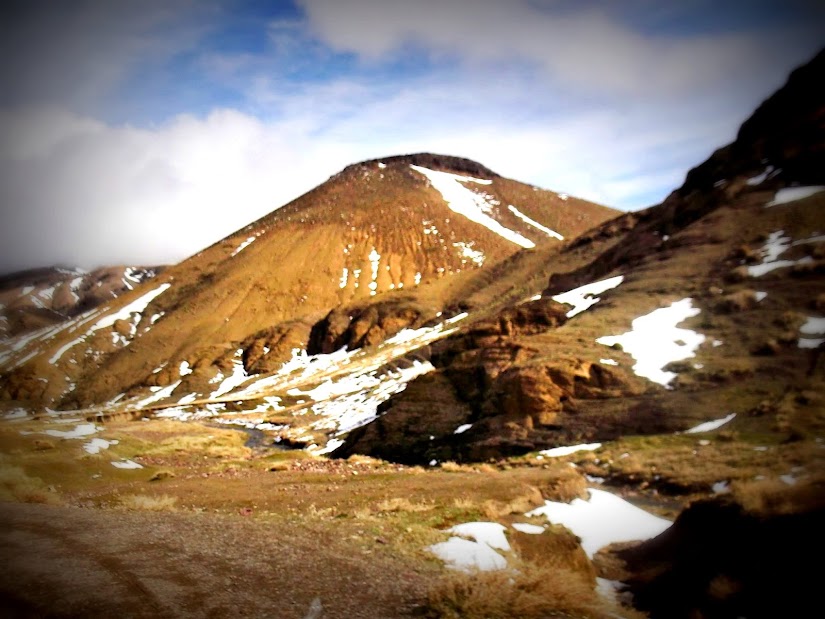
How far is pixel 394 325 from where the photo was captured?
109375mm

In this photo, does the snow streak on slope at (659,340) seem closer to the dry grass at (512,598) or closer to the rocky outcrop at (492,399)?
the rocky outcrop at (492,399)

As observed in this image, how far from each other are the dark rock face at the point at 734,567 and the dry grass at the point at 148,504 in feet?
39.6

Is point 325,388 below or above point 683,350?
below

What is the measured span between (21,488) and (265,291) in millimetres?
131968

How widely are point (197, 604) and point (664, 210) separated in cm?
6462

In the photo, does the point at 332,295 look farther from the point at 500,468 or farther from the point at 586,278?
the point at 500,468

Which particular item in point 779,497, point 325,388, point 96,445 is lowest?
point 325,388

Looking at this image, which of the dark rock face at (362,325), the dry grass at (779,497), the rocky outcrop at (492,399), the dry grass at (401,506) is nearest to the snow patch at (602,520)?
the dry grass at (401,506)

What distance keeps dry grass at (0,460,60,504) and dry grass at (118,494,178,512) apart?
2.07m

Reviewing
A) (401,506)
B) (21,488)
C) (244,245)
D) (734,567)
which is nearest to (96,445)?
(21,488)

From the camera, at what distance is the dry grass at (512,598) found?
7527mm

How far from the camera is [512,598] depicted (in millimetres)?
7793

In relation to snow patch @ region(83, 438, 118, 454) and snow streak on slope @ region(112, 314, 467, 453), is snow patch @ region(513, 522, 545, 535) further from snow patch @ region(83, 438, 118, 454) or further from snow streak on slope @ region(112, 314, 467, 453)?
snow streak on slope @ region(112, 314, 467, 453)

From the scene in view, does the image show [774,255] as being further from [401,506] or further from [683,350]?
[401,506]
